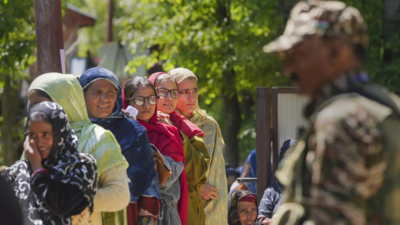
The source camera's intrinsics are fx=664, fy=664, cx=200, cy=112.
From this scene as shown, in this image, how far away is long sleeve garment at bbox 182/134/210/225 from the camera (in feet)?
18.2

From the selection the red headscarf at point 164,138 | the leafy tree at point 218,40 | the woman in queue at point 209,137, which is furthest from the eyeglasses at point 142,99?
the leafy tree at point 218,40

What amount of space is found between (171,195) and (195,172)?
0.59m

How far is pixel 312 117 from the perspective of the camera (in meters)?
2.32

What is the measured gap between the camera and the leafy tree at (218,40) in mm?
11852

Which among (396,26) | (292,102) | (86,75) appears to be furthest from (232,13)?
(86,75)

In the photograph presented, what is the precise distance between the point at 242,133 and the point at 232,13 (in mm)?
3201

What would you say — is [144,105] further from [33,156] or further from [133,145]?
[33,156]

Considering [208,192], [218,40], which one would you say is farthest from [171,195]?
[218,40]

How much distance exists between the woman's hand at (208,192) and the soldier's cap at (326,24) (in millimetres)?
3910

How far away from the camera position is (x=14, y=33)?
29.2 ft

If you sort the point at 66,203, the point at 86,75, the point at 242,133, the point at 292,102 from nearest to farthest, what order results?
the point at 66,203, the point at 86,75, the point at 292,102, the point at 242,133

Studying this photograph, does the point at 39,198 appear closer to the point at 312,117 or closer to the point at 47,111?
the point at 47,111

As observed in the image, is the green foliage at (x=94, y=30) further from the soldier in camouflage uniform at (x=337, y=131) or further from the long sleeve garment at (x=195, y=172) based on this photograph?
the soldier in camouflage uniform at (x=337, y=131)

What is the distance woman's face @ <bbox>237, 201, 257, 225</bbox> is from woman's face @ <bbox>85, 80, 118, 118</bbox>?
2988mm
